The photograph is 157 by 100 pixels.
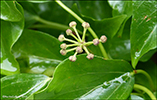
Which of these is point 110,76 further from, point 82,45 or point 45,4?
point 45,4

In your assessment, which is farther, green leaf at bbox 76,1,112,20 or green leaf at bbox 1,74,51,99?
green leaf at bbox 76,1,112,20

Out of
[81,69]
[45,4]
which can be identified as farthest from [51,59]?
[45,4]

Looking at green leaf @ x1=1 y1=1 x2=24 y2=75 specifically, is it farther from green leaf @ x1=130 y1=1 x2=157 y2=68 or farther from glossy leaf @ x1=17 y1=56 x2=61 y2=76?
green leaf @ x1=130 y1=1 x2=157 y2=68

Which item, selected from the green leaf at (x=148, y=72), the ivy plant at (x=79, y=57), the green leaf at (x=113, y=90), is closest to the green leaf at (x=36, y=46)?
the ivy plant at (x=79, y=57)

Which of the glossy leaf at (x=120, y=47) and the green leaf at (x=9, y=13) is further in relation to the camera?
the glossy leaf at (x=120, y=47)

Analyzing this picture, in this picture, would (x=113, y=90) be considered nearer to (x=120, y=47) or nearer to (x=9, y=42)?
(x=120, y=47)

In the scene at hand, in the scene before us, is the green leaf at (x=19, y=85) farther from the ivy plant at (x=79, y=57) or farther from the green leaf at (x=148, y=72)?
the green leaf at (x=148, y=72)

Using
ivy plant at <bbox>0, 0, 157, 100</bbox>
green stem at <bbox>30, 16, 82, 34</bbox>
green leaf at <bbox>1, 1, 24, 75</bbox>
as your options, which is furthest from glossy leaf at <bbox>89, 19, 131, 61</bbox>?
green leaf at <bbox>1, 1, 24, 75</bbox>

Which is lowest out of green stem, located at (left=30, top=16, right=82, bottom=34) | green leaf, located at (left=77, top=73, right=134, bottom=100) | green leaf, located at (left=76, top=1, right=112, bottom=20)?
green leaf, located at (left=77, top=73, right=134, bottom=100)
